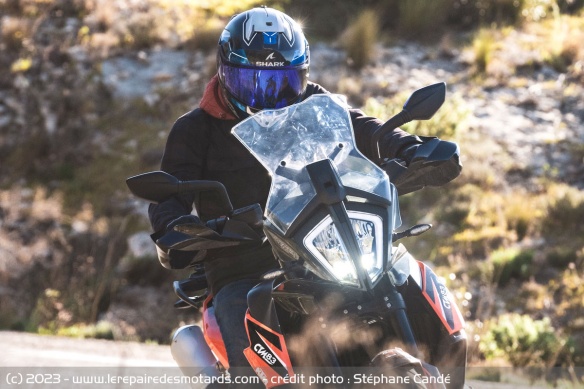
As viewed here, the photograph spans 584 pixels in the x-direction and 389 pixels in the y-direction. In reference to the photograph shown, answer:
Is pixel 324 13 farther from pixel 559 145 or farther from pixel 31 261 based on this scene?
pixel 31 261

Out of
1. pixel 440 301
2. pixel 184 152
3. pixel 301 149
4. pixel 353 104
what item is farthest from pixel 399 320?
pixel 353 104

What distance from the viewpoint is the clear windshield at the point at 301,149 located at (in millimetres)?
3014

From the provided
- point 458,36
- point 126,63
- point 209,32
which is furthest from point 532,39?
point 126,63

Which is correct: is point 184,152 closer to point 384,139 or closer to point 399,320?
point 384,139

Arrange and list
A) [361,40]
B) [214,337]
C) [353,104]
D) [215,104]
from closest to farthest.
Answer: [214,337], [215,104], [353,104], [361,40]

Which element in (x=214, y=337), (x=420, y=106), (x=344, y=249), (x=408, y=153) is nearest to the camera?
(x=344, y=249)

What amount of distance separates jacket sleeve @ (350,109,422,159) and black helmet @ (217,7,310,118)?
0.39 meters

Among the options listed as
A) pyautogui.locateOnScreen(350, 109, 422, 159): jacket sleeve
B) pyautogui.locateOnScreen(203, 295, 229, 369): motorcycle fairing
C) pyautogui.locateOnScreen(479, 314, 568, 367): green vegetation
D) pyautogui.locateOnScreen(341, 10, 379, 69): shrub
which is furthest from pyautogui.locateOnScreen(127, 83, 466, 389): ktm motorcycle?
pyautogui.locateOnScreen(341, 10, 379, 69): shrub

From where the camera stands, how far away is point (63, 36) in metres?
17.7

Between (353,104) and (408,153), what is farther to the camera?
(353,104)

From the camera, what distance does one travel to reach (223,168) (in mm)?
4113

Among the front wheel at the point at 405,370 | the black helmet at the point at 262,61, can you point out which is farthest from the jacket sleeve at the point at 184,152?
the front wheel at the point at 405,370

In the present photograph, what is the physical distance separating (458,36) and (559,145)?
489cm

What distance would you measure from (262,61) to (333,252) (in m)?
1.31
